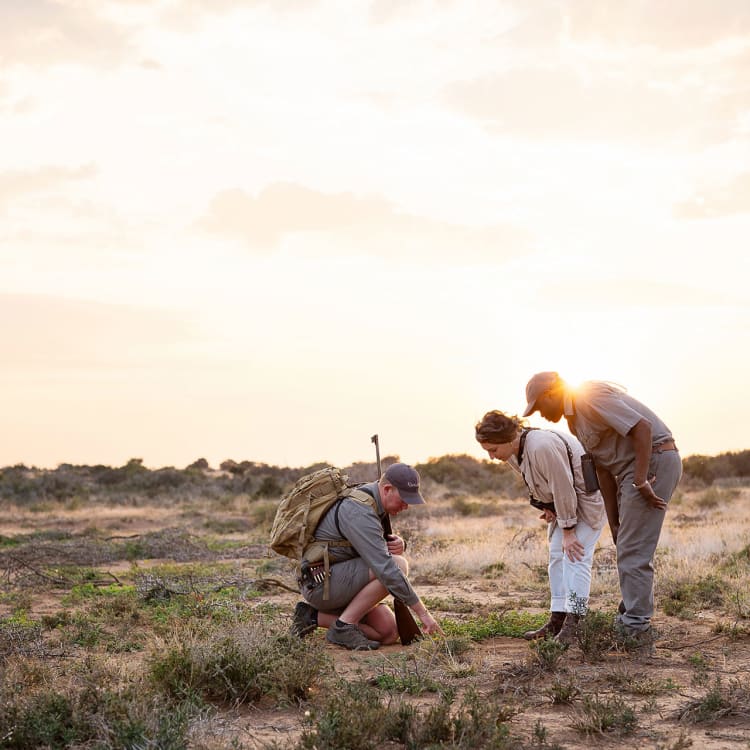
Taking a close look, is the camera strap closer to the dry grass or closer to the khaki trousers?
the khaki trousers

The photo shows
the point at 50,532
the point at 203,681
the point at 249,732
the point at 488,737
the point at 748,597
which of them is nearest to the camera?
the point at 488,737

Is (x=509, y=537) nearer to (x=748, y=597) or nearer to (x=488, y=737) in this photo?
(x=748, y=597)

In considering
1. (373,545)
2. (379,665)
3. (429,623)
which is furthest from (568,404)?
(379,665)

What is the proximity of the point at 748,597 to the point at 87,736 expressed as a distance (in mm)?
6039

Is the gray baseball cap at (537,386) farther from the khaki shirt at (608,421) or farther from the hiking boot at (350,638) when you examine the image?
the hiking boot at (350,638)

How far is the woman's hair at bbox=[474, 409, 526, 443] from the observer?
665 cm

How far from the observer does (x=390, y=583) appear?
6.53 metres

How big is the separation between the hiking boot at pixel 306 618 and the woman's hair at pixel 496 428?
1803 millimetres

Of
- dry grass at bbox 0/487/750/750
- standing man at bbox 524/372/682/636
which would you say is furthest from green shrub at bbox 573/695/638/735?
standing man at bbox 524/372/682/636

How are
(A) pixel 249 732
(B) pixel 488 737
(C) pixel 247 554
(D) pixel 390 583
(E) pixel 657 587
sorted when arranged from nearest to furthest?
(B) pixel 488 737, (A) pixel 249 732, (D) pixel 390 583, (E) pixel 657 587, (C) pixel 247 554

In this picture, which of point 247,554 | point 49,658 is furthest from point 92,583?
point 49,658

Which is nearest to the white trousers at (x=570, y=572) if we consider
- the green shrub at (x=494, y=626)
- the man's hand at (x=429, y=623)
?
the green shrub at (x=494, y=626)

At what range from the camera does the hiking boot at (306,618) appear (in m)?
7.04

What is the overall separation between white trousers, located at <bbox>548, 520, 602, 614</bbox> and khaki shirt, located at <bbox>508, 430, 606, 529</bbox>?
4.1 inches
